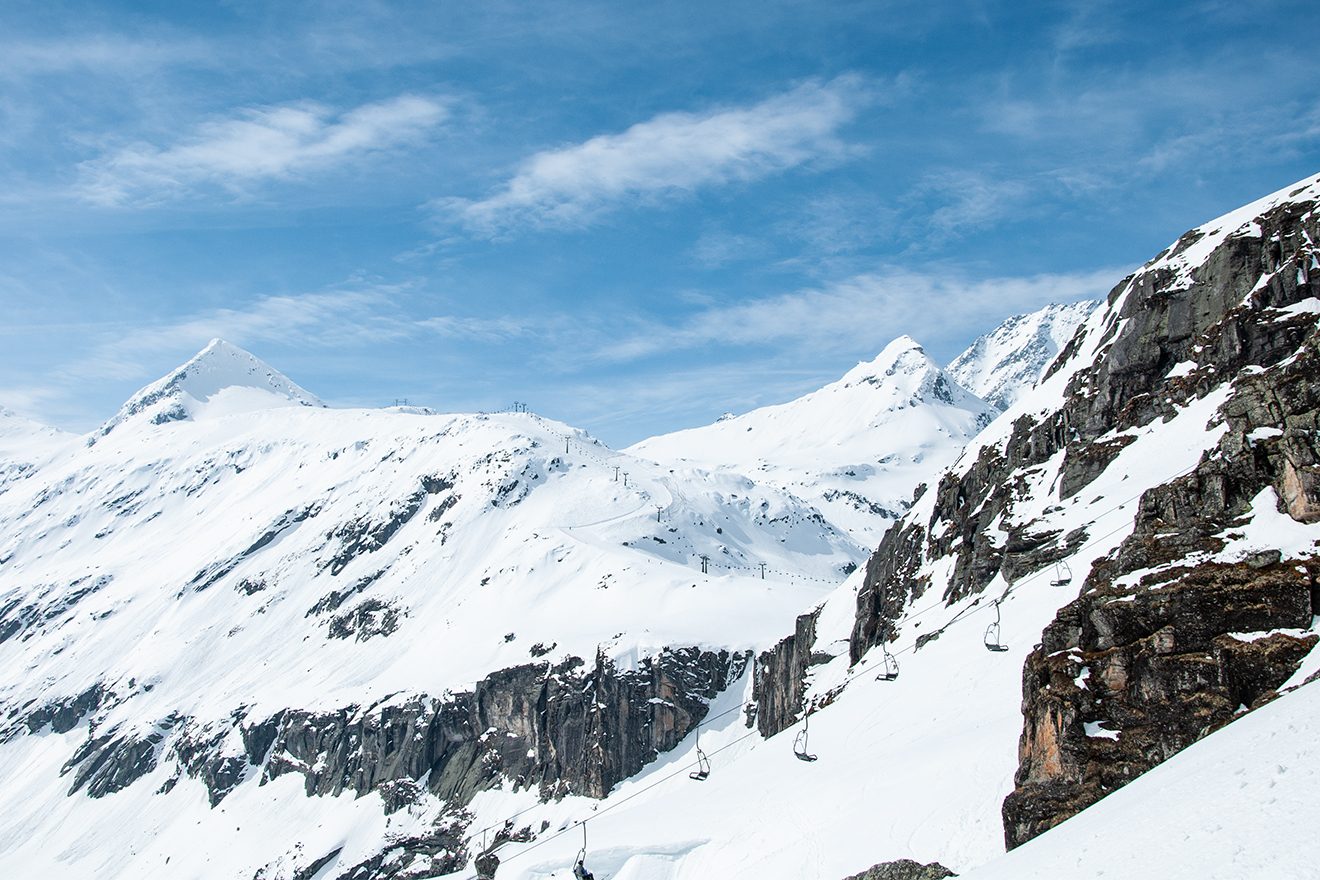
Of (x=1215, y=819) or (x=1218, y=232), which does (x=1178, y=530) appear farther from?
(x=1218, y=232)

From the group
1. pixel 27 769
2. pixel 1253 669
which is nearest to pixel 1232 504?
pixel 1253 669

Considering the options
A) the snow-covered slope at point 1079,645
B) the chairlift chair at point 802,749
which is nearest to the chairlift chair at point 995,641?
the snow-covered slope at point 1079,645

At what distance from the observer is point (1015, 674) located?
32.2 metres

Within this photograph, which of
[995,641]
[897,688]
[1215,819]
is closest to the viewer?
[1215,819]

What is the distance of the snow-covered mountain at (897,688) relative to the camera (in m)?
19.9

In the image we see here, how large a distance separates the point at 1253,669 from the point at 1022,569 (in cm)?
2768

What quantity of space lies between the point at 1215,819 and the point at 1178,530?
17.6 m

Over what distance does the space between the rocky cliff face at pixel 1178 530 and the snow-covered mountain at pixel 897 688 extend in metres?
0.09

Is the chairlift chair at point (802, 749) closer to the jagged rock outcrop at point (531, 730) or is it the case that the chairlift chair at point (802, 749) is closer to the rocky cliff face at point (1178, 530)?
the rocky cliff face at point (1178, 530)

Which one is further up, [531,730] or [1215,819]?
[1215,819]

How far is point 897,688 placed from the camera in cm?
4094

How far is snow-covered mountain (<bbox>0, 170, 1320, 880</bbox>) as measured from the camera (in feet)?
65.2

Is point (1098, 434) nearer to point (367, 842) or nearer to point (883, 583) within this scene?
point (883, 583)

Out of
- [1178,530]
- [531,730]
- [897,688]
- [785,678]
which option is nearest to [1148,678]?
[1178,530]
